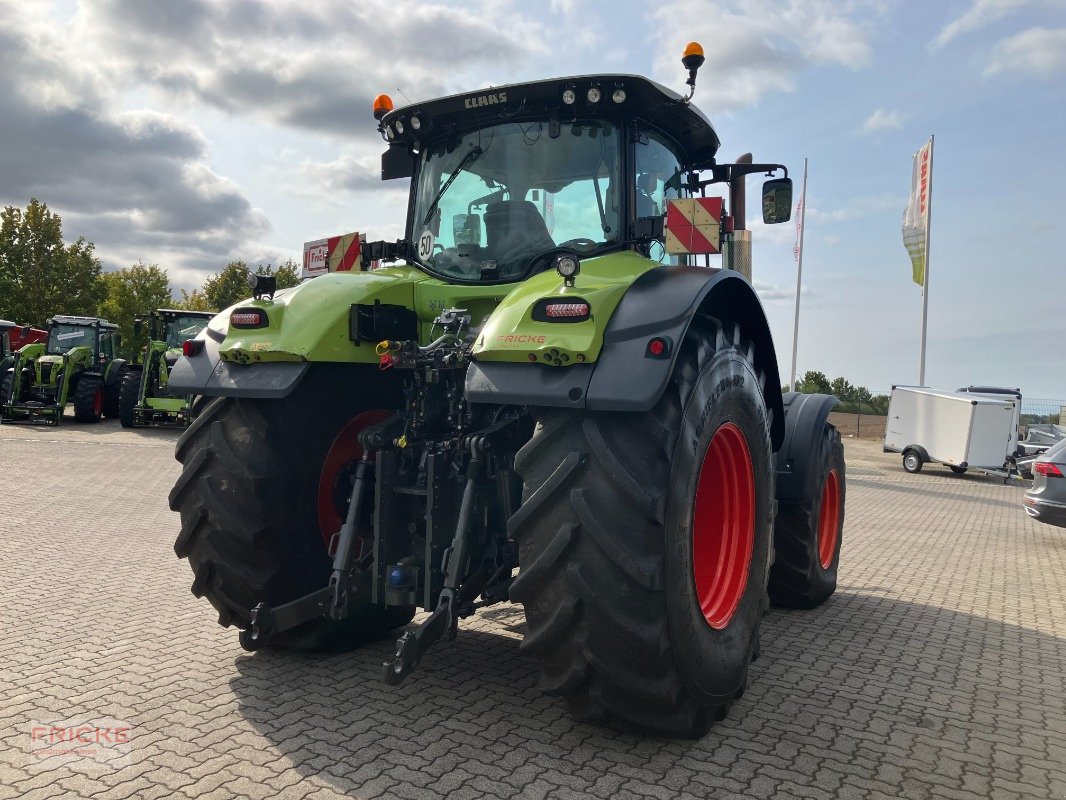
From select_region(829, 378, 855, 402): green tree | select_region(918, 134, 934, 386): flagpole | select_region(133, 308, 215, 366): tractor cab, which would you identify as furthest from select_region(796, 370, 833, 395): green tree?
select_region(133, 308, 215, 366): tractor cab

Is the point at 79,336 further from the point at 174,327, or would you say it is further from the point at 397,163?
the point at 397,163

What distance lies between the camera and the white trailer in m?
18.2

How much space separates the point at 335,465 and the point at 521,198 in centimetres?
160

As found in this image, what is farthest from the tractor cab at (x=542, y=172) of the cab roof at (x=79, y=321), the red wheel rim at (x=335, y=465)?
the cab roof at (x=79, y=321)

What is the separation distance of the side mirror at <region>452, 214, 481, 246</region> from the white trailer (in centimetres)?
1692

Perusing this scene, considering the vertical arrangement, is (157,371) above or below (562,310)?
below

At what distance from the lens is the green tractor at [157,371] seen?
717 inches

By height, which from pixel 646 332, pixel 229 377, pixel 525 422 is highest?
pixel 646 332

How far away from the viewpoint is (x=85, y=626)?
4.58m

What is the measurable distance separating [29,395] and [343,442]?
18.7 m

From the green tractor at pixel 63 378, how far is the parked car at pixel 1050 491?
1889cm

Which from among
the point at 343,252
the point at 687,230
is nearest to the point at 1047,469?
the point at 687,230

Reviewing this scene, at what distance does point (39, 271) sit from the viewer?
38938 mm

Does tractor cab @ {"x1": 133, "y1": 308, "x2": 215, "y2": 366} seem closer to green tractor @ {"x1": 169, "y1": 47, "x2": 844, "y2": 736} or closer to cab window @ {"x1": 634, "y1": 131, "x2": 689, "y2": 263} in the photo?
green tractor @ {"x1": 169, "y1": 47, "x2": 844, "y2": 736}
